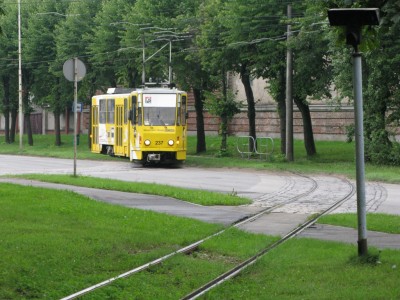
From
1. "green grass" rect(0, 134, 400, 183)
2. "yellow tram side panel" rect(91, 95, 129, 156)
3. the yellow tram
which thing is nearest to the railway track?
"green grass" rect(0, 134, 400, 183)

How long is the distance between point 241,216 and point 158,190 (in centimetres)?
574

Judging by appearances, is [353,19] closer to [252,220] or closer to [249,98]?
[252,220]

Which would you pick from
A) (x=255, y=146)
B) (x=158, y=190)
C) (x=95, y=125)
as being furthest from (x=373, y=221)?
(x=95, y=125)

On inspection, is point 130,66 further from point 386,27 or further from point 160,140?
point 386,27

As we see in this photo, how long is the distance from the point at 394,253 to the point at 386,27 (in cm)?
317

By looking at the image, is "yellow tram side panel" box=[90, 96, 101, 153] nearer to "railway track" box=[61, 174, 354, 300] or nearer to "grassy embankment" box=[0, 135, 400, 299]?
"railway track" box=[61, 174, 354, 300]

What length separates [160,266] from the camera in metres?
11.4

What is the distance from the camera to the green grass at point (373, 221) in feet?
50.5

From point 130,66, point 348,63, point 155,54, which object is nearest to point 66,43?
point 130,66

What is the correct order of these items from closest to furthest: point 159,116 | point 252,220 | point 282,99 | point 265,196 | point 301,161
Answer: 1. point 252,220
2. point 265,196
3. point 159,116
4. point 301,161
5. point 282,99

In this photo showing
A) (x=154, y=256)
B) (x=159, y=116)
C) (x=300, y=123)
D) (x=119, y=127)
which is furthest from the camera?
(x=300, y=123)

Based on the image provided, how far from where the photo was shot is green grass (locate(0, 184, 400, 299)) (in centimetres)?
963

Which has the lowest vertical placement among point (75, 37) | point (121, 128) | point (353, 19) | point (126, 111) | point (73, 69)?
point (121, 128)

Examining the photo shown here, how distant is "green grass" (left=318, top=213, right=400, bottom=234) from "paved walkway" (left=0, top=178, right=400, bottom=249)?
1.13 feet
